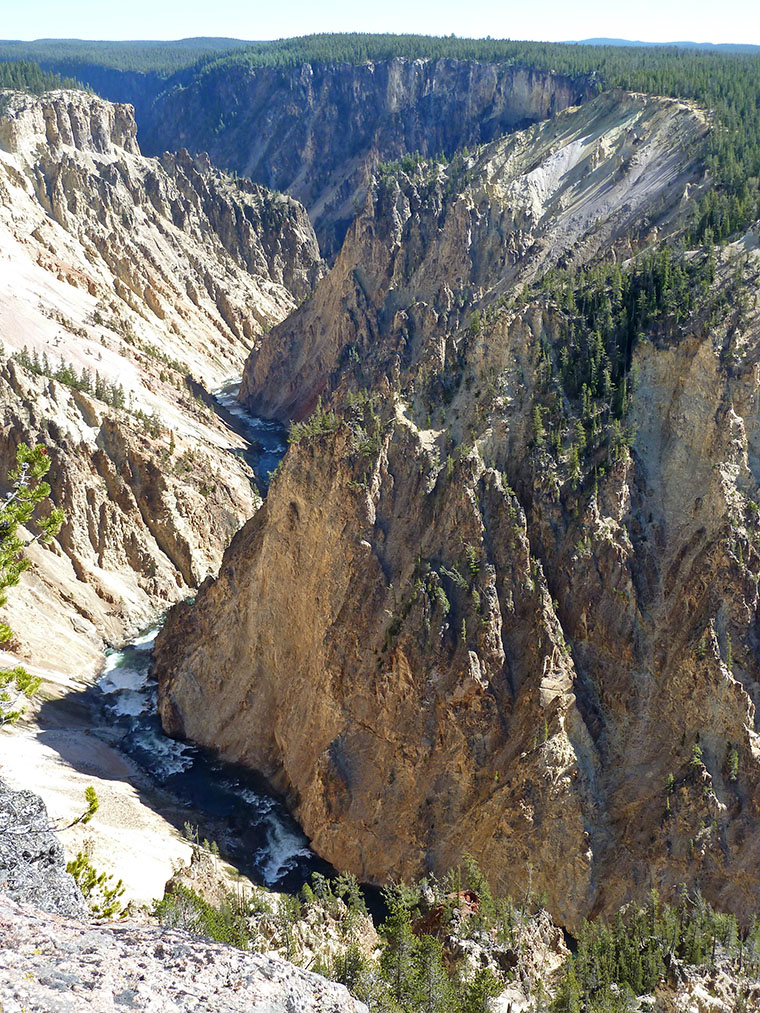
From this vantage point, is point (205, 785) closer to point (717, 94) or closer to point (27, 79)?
point (717, 94)

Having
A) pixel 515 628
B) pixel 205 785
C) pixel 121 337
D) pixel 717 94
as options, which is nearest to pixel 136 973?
pixel 515 628

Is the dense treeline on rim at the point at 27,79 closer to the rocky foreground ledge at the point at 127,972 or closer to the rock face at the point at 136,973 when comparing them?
the rocky foreground ledge at the point at 127,972

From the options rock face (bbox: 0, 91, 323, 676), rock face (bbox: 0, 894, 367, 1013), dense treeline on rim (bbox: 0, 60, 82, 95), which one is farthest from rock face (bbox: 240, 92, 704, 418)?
rock face (bbox: 0, 894, 367, 1013)

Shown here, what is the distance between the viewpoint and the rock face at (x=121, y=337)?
2753 inches

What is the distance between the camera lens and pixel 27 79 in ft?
537

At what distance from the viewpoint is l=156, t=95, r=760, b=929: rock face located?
39500mm

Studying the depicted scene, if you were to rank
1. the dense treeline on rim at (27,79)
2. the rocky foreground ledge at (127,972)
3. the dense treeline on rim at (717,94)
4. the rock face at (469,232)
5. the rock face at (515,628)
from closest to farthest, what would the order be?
1. the rocky foreground ledge at (127,972)
2. the rock face at (515,628)
3. the dense treeline on rim at (717,94)
4. the rock face at (469,232)
5. the dense treeline on rim at (27,79)

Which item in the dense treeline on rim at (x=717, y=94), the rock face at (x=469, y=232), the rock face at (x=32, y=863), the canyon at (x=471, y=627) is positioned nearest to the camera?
the rock face at (x=32, y=863)

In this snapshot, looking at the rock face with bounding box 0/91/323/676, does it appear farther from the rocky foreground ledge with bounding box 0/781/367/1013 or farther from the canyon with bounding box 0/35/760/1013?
the rocky foreground ledge with bounding box 0/781/367/1013

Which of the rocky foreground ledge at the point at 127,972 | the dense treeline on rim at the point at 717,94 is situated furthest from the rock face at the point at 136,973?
the dense treeline on rim at the point at 717,94

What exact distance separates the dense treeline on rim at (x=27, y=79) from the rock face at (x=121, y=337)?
24.2 ft

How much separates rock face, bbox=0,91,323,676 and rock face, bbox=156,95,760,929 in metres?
16.2

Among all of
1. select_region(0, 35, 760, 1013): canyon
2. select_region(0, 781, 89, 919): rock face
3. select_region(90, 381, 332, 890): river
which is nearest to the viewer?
select_region(0, 781, 89, 919): rock face

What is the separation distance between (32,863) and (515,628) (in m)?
28.5
